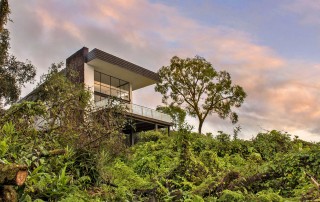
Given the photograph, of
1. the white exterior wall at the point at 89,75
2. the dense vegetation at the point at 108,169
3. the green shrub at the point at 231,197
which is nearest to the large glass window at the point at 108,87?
the white exterior wall at the point at 89,75

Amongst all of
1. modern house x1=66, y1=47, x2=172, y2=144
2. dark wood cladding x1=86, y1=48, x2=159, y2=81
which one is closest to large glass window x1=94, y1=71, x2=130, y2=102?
modern house x1=66, y1=47, x2=172, y2=144

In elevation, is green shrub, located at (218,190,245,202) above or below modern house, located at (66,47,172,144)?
below

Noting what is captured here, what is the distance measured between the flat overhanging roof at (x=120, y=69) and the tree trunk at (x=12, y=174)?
26.3 metres

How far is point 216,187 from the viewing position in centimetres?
721

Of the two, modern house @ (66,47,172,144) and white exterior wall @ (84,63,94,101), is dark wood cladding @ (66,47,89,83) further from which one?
white exterior wall @ (84,63,94,101)

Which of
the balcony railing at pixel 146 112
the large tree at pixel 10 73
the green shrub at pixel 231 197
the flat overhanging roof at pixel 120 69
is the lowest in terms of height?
the green shrub at pixel 231 197

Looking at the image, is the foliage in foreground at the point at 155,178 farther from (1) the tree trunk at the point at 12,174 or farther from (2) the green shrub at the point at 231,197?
(1) the tree trunk at the point at 12,174

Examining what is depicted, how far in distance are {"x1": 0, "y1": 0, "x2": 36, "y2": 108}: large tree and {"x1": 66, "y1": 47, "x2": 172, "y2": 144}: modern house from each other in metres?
3.56

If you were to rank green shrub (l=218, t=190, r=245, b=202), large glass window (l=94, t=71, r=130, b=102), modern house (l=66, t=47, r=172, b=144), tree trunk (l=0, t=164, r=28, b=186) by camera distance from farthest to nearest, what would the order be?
large glass window (l=94, t=71, r=130, b=102) → modern house (l=66, t=47, r=172, b=144) → green shrub (l=218, t=190, r=245, b=202) → tree trunk (l=0, t=164, r=28, b=186)

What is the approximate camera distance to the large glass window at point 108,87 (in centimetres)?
3369

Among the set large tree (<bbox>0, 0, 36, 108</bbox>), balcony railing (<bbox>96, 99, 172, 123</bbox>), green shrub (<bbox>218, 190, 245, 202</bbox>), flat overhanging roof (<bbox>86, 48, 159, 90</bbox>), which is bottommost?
green shrub (<bbox>218, 190, 245, 202</bbox>)

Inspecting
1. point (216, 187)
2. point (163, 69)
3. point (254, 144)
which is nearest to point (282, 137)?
point (254, 144)

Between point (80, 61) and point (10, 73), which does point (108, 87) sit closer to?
point (80, 61)

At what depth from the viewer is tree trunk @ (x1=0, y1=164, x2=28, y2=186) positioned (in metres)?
4.32
